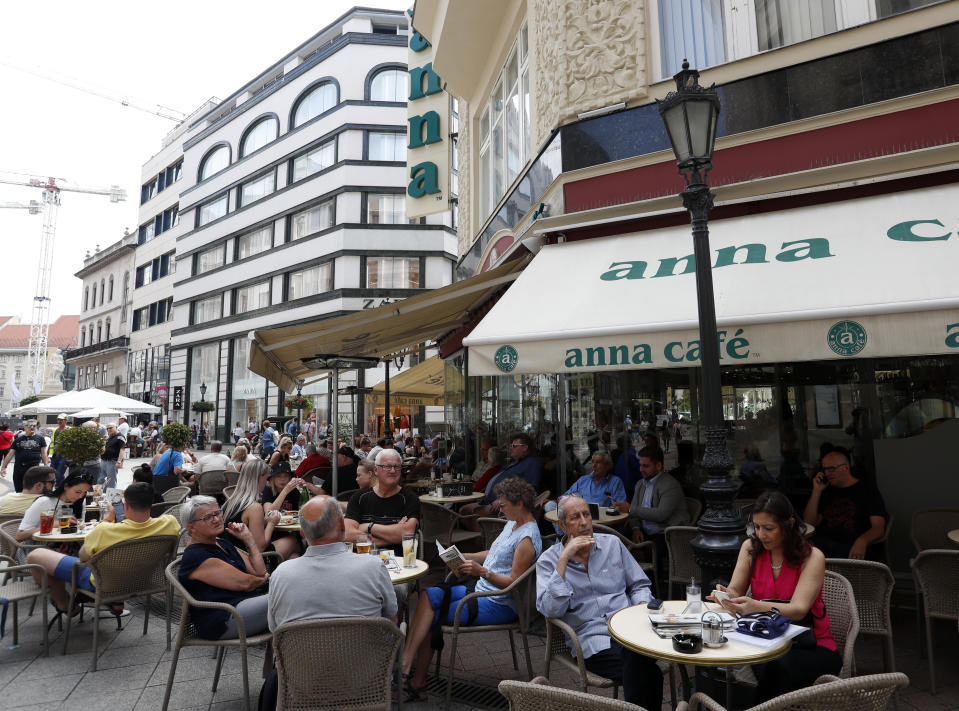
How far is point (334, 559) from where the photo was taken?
10.3 feet

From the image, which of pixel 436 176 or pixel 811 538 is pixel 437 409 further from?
pixel 811 538

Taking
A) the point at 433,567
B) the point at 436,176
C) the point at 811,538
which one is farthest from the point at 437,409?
the point at 811,538

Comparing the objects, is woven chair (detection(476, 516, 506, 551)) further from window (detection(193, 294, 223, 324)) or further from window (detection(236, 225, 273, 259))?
window (detection(193, 294, 223, 324))

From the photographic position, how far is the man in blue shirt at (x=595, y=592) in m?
3.01

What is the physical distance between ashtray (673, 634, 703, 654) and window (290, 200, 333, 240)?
104 ft

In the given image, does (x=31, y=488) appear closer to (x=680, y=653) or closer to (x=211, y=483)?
(x=211, y=483)

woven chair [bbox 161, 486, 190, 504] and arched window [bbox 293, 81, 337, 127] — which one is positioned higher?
arched window [bbox 293, 81, 337, 127]

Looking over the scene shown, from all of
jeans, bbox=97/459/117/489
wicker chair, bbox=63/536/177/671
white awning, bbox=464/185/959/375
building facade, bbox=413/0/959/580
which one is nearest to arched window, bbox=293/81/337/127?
jeans, bbox=97/459/117/489

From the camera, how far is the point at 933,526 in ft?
16.8

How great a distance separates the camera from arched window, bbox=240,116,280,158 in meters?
35.8

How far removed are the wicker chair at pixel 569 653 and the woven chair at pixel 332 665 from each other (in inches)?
34.6

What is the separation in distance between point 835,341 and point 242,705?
14.0 ft

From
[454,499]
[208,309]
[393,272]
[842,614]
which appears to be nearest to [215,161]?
[208,309]

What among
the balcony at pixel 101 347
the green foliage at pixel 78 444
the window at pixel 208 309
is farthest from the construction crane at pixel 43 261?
the green foliage at pixel 78 444
